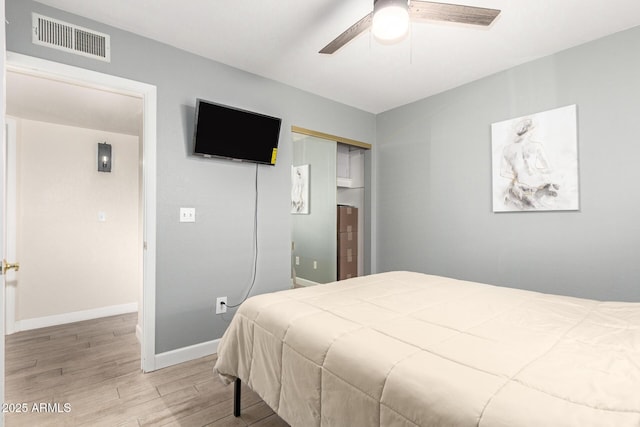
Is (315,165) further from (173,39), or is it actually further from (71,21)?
(71,21)

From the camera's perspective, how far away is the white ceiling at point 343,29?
2.01m

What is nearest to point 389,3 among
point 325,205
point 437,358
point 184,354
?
point 437,358

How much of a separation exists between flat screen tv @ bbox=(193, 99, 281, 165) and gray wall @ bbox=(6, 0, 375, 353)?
131 mm

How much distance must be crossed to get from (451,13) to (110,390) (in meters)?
3.05

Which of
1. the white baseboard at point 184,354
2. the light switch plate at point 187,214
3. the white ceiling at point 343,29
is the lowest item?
the white baseboard at point 184,354

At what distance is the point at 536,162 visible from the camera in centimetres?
264

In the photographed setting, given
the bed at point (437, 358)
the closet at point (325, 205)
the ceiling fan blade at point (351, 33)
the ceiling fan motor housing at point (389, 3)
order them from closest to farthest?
1. the bed at point (437, 358)
2. the ceiling fan motor housing at point (389, 3)
3. the ceiling fan blade at point (351, 33)
4. the closet at point (325, 205)

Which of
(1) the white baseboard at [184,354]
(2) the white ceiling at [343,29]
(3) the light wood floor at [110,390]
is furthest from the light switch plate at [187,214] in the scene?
(2) the white ceiling at [343,29]

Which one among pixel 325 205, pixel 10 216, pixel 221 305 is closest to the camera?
pixel 221 305

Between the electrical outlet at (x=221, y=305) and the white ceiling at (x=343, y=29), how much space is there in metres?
2.08

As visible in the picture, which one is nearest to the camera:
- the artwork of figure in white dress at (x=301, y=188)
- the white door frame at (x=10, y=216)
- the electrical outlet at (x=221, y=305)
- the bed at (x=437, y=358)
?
the bed at (x=437, y=358)

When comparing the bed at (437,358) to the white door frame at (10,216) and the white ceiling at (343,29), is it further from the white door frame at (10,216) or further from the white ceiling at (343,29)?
the white door frame at (10,216)

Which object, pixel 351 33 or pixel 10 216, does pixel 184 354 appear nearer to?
pixel 10 216

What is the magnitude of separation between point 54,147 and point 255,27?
2.90 metres
